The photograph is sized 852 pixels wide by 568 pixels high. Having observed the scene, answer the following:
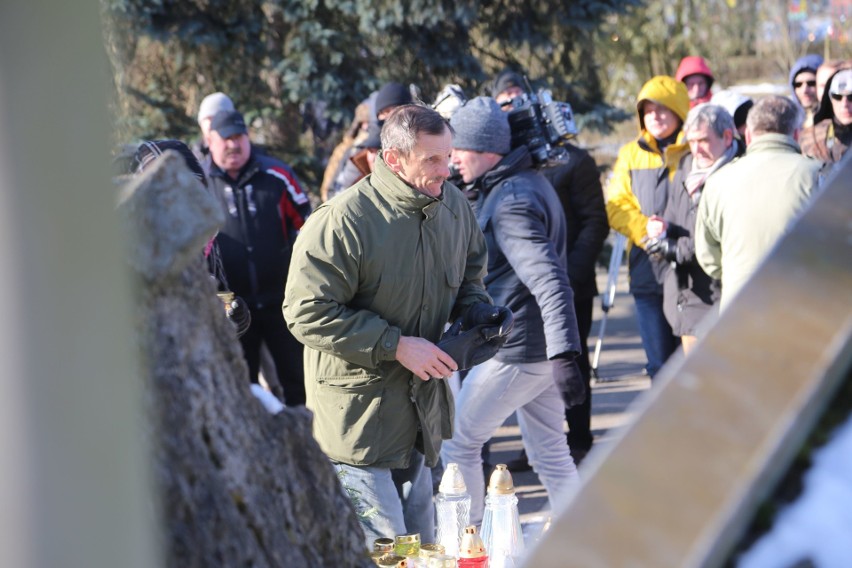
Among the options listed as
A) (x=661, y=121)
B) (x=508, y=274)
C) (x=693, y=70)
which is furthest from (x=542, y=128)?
(x=693, y=70)

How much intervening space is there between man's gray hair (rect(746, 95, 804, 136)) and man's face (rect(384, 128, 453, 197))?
1.86 meters

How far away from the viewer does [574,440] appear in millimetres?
6320

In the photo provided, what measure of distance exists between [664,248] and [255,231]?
2.16 m

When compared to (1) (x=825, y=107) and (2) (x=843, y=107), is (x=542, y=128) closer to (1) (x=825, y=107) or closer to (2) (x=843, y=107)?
(2) (x=843, y=107)

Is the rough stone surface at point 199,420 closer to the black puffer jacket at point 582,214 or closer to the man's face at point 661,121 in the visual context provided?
the black puffer jacket at point 582,214

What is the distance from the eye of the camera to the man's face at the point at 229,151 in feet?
19.2

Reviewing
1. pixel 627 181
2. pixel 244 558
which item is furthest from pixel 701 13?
pixel 244 558

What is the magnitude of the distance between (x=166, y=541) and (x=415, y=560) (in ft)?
6.00

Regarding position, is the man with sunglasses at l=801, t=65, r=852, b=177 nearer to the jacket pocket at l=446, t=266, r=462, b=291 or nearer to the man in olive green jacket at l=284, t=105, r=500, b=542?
the jacket pocket at l=446, t=266, r=462, b=291

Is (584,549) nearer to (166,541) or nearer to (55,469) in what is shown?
(55,469)

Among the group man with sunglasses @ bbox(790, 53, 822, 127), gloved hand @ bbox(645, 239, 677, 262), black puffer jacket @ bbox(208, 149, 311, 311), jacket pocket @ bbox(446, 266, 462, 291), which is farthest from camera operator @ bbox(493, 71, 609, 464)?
jacket pocket @ bbox(446, 266, 462, 291)

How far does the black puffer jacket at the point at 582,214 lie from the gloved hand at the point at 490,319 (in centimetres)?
260

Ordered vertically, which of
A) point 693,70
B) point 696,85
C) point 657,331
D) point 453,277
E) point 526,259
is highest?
point 693,70

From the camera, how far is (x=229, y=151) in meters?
5.88
